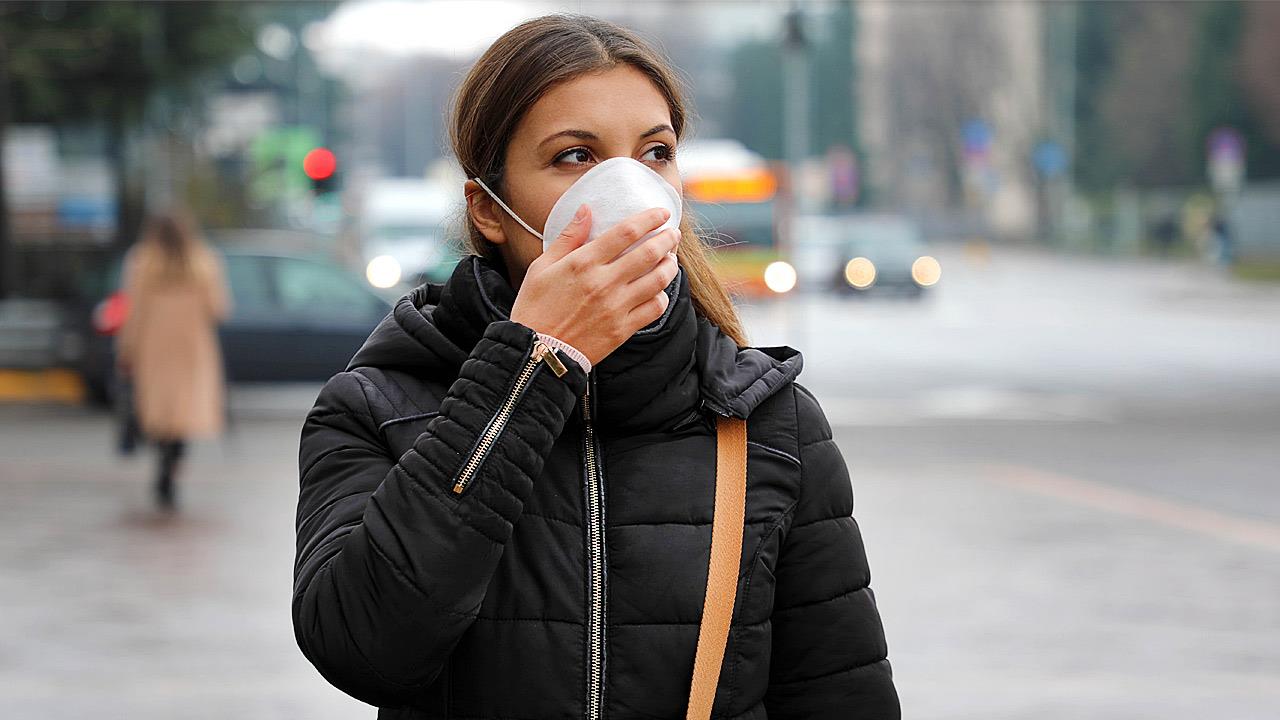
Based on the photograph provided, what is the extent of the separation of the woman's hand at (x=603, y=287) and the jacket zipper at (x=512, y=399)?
0.02 metres

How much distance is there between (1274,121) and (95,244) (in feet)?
123

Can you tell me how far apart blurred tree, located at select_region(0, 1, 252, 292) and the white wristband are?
20614 millimetres

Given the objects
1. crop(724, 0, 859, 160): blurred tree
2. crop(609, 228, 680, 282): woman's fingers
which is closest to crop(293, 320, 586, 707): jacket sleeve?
crop(609, 228, 680, 282): woman's fingers

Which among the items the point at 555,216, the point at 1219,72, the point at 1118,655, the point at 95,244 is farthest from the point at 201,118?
the point at 1219,72

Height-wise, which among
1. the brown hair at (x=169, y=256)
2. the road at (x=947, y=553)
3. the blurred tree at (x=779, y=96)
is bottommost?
the road at (x=947, y=553)

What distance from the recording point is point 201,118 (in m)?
32.5

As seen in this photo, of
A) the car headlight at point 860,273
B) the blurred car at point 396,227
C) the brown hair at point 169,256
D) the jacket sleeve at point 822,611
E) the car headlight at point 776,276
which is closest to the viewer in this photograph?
the jacket sleeve at point 822,611

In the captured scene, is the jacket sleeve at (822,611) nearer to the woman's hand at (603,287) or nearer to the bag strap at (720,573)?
the bag strap at (720,573)

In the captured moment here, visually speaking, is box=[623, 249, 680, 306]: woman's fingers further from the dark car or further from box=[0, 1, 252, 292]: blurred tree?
the dark car

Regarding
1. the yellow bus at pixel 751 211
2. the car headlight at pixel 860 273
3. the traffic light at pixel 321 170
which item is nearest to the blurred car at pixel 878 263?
the car headlight at pixel 860 273

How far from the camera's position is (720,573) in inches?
80.0

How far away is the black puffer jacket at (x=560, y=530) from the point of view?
191 centimetres

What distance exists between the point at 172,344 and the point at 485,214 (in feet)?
29.9

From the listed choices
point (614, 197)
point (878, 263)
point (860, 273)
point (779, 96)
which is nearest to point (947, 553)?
point (614, 197)
